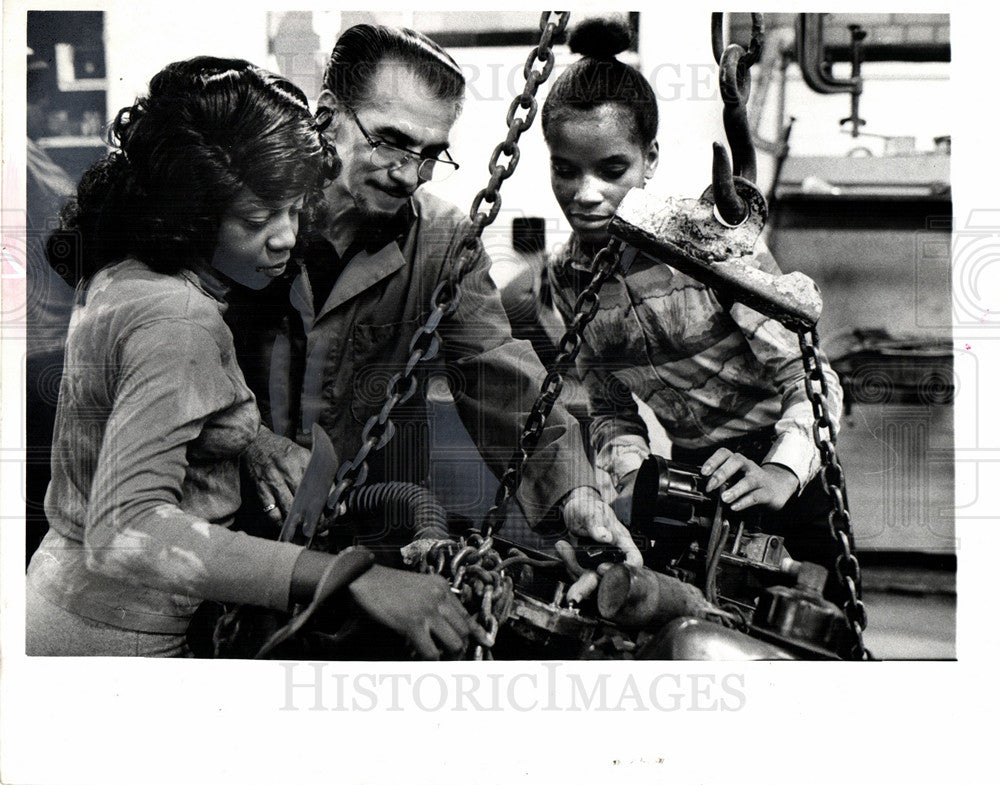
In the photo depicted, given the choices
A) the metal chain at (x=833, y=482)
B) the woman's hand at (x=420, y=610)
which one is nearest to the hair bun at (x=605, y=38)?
the metal chain at (x=833, y=482)

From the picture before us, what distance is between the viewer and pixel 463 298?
8.93 ft

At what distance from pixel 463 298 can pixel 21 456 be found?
1.34 m

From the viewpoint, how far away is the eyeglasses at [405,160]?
271 centimetres

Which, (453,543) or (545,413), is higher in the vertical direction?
(545,413)

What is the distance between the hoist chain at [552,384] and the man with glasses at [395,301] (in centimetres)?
3

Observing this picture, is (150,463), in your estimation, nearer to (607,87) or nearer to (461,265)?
(461,265)

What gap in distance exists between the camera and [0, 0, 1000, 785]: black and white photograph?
2.64 metres

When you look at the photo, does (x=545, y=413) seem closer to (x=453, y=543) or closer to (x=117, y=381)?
(x=453, y=543)

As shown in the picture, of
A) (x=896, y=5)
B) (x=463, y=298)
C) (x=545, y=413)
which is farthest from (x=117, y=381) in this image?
(x=896, y=5)

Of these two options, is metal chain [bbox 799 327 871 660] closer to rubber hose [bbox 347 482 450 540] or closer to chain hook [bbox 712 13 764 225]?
chain hook [bbox 712 13 764 225]

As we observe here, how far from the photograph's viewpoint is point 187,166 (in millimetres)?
2643

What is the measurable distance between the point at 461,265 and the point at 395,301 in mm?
216

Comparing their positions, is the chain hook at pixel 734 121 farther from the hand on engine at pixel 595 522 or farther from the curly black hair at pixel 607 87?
the hand on engine at pixel 595 522
